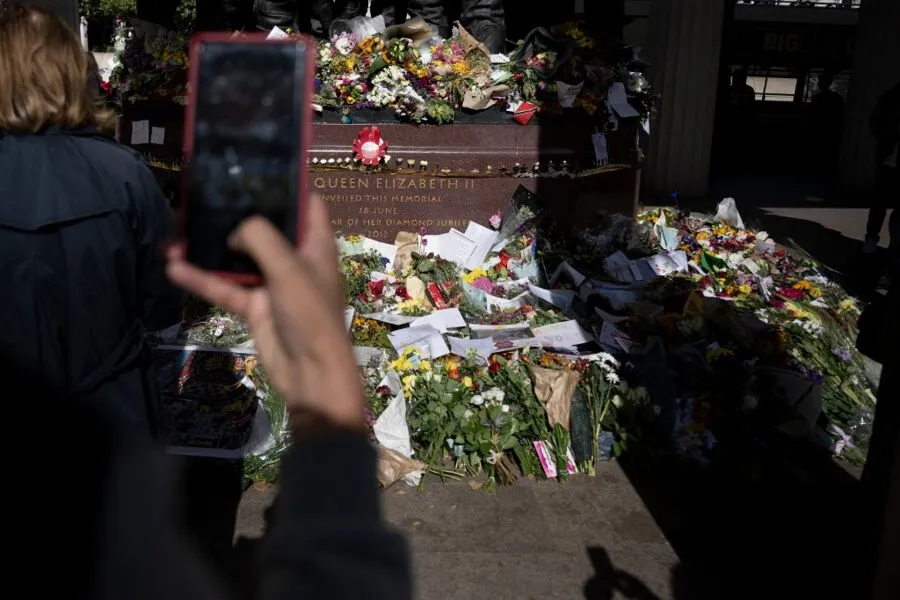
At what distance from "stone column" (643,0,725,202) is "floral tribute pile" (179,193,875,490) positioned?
5325 mm

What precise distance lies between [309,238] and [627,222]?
6094mm

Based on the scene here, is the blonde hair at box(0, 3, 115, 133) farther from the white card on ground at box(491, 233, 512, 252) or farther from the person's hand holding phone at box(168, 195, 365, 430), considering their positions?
the white card on ground at box(491, 233, 512, 252)

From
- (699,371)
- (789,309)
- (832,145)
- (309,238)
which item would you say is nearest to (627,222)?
(789,309)

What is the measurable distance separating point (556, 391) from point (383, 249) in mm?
2524

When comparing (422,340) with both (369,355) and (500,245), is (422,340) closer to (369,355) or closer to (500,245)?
(369,355)

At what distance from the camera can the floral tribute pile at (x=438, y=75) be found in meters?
6.61

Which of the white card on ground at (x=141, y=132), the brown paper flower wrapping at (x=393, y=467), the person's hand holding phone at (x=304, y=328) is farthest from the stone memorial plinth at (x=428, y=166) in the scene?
A: the person's hand holding phone at (x=304, y=328)

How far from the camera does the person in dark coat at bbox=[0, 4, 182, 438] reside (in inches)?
73.0

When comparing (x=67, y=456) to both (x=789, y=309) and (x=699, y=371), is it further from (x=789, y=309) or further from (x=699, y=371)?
(x=789, y=309)

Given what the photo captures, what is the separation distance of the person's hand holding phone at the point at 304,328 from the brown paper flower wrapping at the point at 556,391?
3.43m

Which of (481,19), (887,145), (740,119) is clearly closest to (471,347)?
(481,19)

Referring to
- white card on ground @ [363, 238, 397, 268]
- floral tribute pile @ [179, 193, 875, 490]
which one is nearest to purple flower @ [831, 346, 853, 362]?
floral tribute pile @ [179, 193, 875, 490]

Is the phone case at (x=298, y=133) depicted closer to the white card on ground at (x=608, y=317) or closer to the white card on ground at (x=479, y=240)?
the white card on ground at (x=608, y=317)

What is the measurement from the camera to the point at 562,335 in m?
5.07
